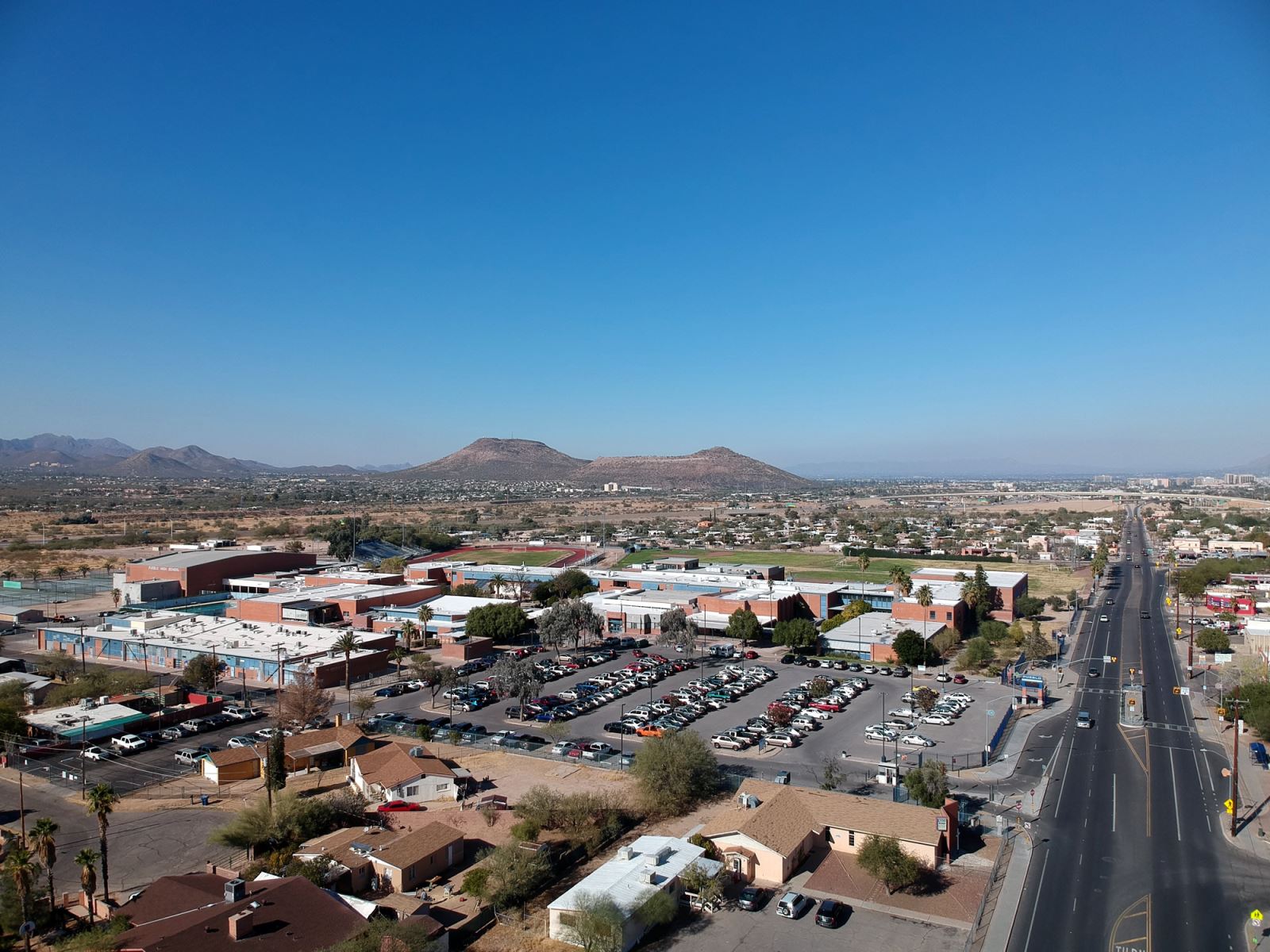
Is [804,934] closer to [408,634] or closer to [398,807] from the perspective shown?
[398,807]

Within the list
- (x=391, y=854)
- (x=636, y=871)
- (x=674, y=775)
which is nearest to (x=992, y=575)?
(x=674, y=775)

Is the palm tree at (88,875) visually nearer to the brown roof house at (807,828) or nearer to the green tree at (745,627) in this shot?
the brown roof house at (807,828)

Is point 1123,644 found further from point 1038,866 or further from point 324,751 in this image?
point 324,751

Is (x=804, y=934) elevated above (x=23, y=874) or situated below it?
below

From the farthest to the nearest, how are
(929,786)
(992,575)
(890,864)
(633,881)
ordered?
(992,575) → (929,786) → (890,864) → (633,881)

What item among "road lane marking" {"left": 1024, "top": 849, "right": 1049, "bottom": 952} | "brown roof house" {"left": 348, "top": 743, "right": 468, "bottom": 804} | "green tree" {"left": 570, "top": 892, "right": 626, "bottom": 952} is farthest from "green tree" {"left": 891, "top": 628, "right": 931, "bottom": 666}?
"green tree" {"left": 570, "top": 892, "right": 626, "bottom": 952}

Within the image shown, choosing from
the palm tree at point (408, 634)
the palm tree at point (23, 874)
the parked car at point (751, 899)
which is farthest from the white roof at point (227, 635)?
the parked car at point (751, 899)
